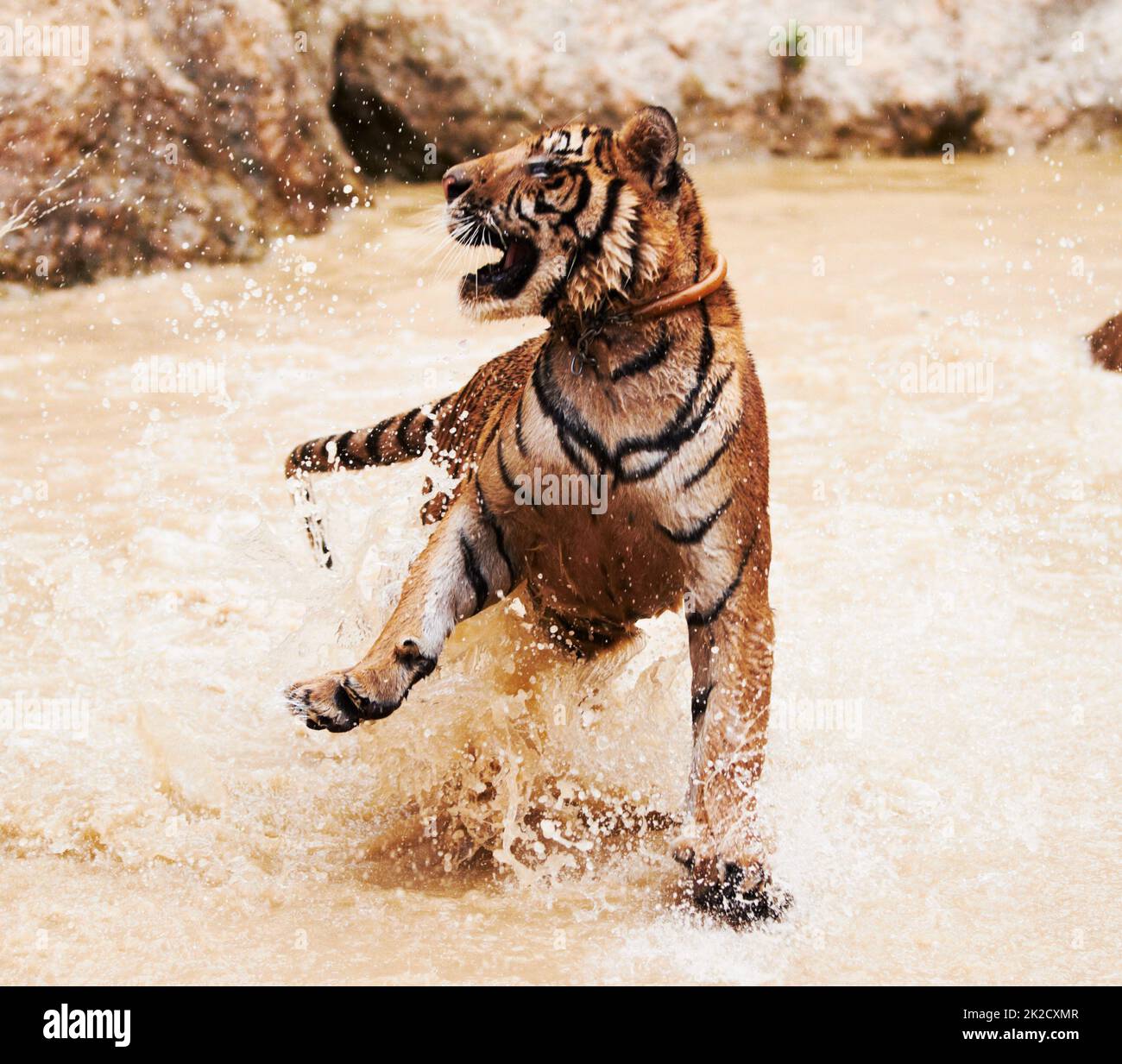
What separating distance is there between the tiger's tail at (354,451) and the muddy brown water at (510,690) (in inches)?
4.0

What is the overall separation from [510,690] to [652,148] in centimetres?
133

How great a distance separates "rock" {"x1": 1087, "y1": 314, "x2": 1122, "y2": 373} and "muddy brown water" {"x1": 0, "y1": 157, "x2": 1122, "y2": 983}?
111mm

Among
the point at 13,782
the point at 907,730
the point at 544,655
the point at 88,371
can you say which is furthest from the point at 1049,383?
the point at 13,782

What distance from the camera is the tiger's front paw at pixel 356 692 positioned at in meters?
2.86

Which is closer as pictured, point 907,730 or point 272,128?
point 907,730

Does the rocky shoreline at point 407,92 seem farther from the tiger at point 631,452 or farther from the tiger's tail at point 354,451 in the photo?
the tiger at point 631,452

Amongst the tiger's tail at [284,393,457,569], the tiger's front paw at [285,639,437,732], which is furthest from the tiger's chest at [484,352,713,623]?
the tiger's tail at [284,393,457,569]

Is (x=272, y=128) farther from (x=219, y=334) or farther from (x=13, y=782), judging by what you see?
(x=13, y=782)

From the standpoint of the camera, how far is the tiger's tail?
404cm

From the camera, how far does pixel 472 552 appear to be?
3.13m

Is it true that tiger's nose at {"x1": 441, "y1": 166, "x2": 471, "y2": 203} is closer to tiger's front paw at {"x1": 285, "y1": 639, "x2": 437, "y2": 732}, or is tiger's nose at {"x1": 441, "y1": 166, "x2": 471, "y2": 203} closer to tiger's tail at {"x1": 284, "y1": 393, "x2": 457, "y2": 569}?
tiger's front paw at {"x1": 285, "y1": 639, "x2": 437, "y2": 732}

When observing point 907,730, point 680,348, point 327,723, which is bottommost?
point 907,730

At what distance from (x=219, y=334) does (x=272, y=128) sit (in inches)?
63.9

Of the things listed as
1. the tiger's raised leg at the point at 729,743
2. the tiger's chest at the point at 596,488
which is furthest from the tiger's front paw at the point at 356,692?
the tiger's raised leg at the point at 729,743
